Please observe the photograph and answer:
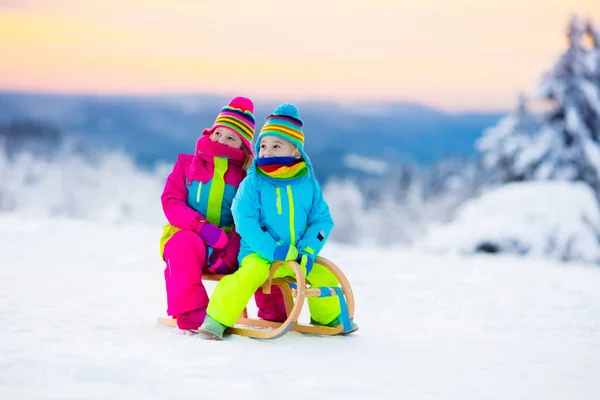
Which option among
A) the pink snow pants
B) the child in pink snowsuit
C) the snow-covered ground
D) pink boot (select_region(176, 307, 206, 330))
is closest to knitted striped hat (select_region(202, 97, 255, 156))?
the child in pink snowsuit

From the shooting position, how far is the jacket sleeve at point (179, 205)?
4605 mm

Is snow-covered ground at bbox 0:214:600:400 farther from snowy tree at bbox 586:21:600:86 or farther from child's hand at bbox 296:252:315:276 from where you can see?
snowy tree at bbox 586:21:600:86

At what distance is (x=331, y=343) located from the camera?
14.4 ft

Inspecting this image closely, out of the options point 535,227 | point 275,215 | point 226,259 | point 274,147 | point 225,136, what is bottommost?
point 226,259

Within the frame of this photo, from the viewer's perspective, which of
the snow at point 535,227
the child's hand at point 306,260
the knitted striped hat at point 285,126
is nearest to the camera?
the child's hand at point 306,260

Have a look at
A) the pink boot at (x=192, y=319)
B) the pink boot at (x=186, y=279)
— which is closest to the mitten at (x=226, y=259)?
the pink boot at (x=186, y=279)

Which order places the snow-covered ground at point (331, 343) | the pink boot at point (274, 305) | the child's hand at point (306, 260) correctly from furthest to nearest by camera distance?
the pink boot at point (274, 305)
the child's hand at point (306, 260)
the snow-covered ground at point (331, 343)

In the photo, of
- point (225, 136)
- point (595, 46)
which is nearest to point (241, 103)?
point (225, 136)

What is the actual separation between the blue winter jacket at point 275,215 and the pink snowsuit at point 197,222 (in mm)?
280

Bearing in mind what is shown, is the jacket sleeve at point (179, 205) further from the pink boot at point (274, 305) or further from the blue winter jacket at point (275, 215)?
the pink boot at point (274, 305)

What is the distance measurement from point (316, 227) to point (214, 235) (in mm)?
628

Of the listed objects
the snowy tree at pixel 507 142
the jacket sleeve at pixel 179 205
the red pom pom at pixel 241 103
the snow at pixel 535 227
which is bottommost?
the jacket sleeve at pixel 179 205

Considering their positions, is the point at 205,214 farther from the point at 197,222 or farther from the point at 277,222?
the point at 277,222

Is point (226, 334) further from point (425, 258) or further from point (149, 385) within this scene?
point (425, 258)
